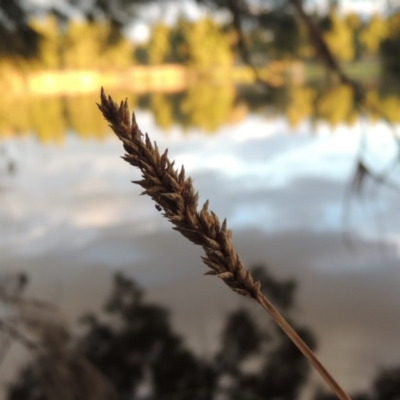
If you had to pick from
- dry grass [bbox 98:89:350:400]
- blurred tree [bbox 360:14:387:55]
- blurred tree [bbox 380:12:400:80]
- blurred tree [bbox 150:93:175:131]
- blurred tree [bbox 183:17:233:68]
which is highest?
blurred tree [bbox 150:93:175:131]

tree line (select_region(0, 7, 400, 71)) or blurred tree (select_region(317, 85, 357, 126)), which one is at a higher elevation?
tree line (select_region(0, 7, 400, 71))

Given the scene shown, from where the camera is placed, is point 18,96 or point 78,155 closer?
point 18,96

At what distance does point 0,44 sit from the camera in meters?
1.10

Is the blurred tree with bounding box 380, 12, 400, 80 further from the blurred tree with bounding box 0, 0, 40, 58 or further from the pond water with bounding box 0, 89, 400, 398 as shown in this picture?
the blurred tree with bounding box 0, 0, 40, 58

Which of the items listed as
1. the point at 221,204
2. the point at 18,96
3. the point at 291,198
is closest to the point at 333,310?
the point at 221,204

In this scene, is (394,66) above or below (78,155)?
below

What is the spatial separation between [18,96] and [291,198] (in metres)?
1.62

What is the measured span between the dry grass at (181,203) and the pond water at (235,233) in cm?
82

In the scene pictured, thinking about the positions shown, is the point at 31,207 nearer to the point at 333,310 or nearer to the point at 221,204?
the point at 221,204

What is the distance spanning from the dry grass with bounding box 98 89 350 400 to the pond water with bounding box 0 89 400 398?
816mm

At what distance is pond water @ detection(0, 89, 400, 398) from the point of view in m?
1.60

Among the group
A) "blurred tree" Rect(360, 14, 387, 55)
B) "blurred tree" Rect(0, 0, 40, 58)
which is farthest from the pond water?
"blurred tree" Rect(360, 14, 387, 55)

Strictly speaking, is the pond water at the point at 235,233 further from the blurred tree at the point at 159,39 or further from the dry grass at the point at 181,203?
the dry grass at the point at 181,203

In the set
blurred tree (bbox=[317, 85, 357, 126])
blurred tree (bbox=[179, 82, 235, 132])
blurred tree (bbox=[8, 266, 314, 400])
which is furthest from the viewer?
blurred tree (bbox=[179, 82, 235, 132])
